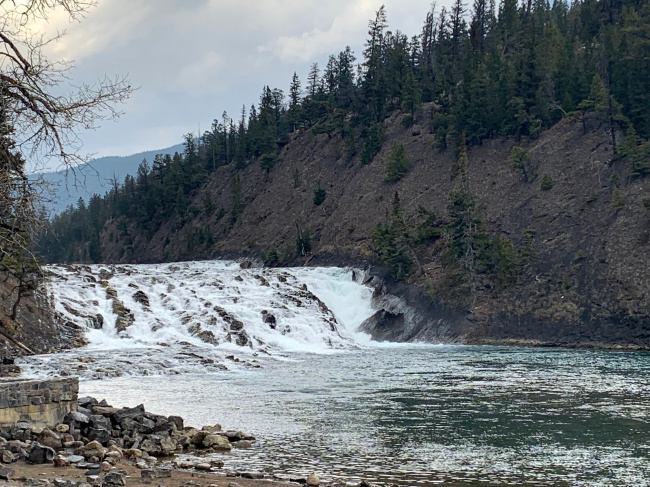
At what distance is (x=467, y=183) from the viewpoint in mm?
60469

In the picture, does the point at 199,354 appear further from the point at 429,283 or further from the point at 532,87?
the point at 532,87

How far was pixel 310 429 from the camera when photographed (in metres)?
17.9

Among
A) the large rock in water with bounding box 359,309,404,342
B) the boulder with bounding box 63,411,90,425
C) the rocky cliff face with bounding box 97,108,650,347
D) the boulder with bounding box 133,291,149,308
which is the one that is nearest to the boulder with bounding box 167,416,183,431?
the boulder with bounding box 63,411,90,425

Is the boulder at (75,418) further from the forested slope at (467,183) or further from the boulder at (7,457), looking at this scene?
the forested slope at (467,183)

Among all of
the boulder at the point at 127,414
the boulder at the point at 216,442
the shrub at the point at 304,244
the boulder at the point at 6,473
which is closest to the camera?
the boulder at the point at 6,473

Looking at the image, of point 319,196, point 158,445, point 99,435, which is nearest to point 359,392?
point 158,445

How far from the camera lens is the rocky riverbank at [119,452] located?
37.9 feet

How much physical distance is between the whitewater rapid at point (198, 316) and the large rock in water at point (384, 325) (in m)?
0.70

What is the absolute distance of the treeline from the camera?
2295 inches

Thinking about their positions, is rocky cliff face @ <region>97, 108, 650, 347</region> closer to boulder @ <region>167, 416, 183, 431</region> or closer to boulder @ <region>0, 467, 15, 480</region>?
boulder @ <region>167, 416, 183, 431</region>

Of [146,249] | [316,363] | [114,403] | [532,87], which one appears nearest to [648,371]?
[316,363]

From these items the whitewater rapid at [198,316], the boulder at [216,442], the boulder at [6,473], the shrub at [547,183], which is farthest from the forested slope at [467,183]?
the boulder at [6,473]

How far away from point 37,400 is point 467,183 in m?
49.3

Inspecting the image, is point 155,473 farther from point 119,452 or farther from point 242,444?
point 242,444
